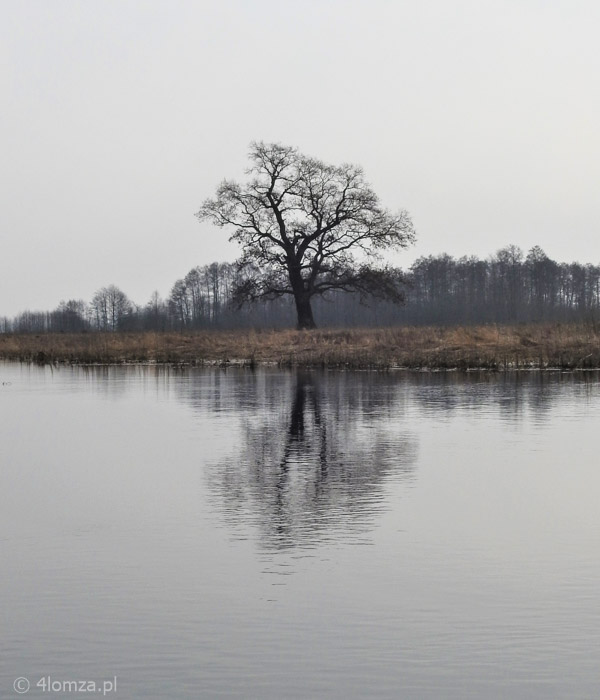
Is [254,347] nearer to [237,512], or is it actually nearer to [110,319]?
[237,512]

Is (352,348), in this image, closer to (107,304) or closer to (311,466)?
(311,466)

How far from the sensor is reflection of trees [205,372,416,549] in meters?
11.4

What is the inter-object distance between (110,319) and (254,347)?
146 meters

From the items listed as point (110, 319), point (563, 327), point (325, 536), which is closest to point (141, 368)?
point (563, 327)

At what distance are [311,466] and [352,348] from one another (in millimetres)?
32563

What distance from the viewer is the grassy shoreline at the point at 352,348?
135 ft

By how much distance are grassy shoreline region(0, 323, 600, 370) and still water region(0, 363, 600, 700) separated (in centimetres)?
2116

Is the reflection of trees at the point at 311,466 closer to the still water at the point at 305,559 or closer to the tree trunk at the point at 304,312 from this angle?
the still water at the point at 305,559

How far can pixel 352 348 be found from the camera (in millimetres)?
47469

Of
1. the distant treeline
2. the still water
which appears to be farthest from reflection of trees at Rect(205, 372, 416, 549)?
the distant treeline

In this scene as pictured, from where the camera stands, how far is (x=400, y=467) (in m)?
14.9

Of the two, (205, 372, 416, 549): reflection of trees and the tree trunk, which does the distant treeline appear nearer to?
the tree trunk

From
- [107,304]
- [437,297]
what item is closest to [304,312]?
[437,297]

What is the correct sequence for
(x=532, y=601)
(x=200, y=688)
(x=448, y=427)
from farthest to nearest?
(x=448, y=427) → (x=532, y=601) → (x=200, y=688)
